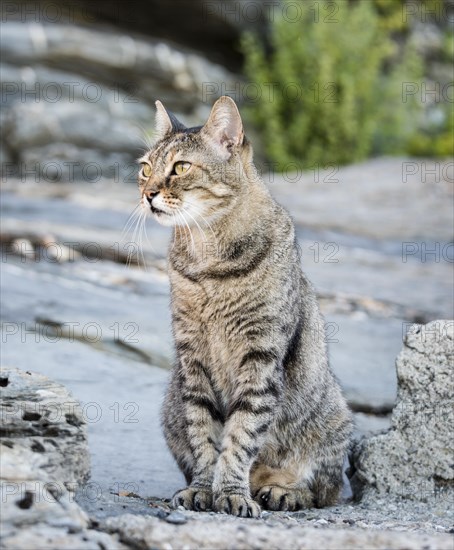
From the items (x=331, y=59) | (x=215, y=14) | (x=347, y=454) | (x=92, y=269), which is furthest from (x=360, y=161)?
(x=347, y=454)

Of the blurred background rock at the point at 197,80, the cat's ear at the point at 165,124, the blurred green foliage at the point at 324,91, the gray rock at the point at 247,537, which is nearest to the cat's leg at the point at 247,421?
the gray rock at the point at 247,537

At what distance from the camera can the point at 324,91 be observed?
1420 centimetres

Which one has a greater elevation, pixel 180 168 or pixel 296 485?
pixel 180 168

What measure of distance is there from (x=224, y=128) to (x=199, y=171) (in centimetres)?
26

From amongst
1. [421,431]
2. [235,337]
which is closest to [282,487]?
[421,431]

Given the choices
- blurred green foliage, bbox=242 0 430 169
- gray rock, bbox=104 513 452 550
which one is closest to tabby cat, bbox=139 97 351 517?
gray rock, bbox=104 513 452 550

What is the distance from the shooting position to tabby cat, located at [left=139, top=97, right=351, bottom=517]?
14.6 ft

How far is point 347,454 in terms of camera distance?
5.21 m

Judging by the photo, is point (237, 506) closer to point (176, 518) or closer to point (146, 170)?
point (176, 518)

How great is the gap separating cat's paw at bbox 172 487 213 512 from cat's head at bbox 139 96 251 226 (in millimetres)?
1221

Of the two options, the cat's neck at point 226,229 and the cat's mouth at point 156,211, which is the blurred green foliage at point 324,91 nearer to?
the cat's neck at point 226,229

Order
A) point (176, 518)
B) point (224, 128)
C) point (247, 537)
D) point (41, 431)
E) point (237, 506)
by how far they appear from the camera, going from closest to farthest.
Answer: point (247, 537) < point (176, 518) < point (41, 431) < point (237, 506) < point (224, 128)

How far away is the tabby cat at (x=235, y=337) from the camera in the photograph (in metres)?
4.46

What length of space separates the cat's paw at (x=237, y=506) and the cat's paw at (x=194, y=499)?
0.24ft
